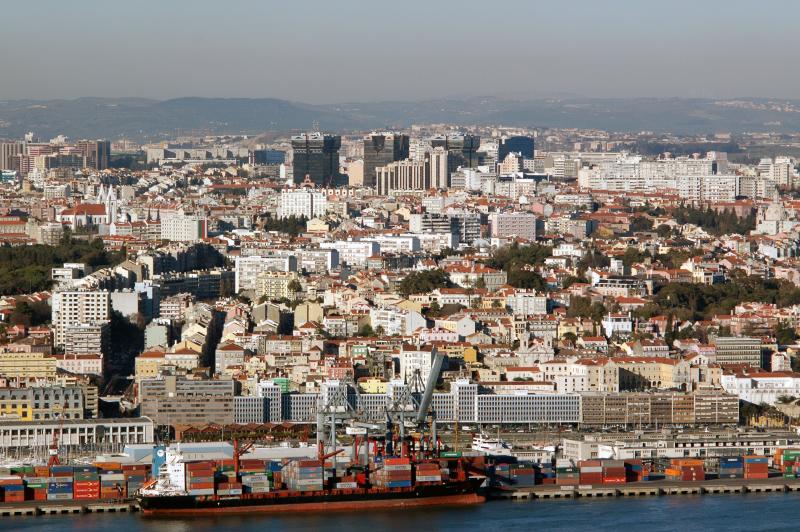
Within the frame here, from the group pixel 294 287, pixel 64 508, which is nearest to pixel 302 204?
pixel 294 287

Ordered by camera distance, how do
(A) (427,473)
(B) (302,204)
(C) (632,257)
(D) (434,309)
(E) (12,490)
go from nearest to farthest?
(E) (12,490) → (A) (427,473) → (D) (434,309) → (C) (632,257) → (B) (302,204)

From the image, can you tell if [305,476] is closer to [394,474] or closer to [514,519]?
[394,474]

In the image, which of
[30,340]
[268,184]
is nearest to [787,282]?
[30,340]

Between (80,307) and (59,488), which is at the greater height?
(80,307)

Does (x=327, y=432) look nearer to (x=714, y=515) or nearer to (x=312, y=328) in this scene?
(x=714, y=515)

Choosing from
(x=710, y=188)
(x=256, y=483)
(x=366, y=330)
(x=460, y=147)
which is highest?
(x=460, y=147)

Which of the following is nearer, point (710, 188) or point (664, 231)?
point (664, 231)

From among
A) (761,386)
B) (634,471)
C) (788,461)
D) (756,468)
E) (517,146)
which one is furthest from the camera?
(517,146)

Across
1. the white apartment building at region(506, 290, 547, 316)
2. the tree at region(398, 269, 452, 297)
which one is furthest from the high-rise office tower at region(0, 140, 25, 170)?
the white apartment building at region(506, 290, 547, 316)
